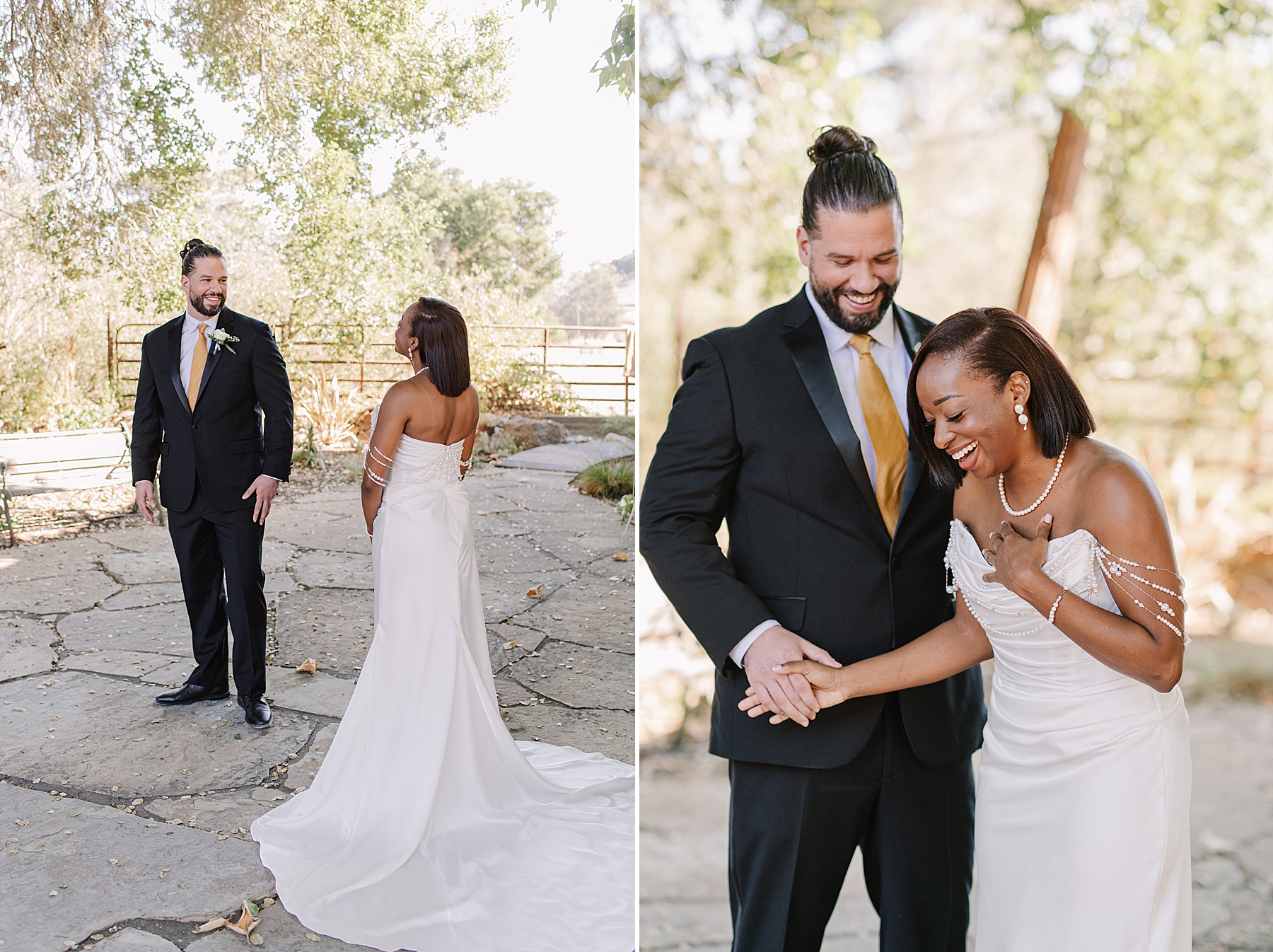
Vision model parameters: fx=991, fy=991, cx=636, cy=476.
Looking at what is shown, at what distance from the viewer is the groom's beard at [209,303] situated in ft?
11.3

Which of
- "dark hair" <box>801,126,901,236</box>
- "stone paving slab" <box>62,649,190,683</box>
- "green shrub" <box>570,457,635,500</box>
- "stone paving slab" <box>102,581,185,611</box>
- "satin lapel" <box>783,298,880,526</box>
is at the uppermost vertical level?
"dark hair" <box>801,126,901,236</box>

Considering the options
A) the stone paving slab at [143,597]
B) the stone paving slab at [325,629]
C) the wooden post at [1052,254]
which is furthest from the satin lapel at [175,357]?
the wooden post at [1052,254]

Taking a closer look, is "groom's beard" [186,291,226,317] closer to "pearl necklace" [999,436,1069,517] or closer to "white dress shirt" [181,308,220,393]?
"white dress shirt" [181,308,220,393]

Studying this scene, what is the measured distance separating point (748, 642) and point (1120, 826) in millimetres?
634

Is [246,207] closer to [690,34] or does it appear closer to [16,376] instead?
[16,376]

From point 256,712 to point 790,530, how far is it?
2395mm

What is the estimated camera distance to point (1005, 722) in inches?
65.2

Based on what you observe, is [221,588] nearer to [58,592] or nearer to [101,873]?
[58,592]

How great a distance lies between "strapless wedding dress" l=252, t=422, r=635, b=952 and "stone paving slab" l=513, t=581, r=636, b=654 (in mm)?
1211

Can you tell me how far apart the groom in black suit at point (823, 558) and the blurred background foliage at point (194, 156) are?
257cm

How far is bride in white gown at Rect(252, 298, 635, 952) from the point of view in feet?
8.36

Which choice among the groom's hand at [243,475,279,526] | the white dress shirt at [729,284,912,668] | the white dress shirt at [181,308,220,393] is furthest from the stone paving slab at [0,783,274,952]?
the white dress shirt at [729,284,912,668]

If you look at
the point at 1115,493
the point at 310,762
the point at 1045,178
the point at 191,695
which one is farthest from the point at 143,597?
the point at 1045,178

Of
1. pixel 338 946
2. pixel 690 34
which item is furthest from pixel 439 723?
pixel 690 34
